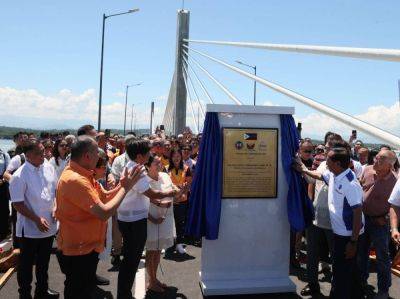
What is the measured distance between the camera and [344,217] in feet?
13.7

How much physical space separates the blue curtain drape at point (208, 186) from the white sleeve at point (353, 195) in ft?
4.46

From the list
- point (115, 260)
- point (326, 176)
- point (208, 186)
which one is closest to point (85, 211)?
point (208, 186)

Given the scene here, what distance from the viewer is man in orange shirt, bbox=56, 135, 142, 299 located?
3.21 meters

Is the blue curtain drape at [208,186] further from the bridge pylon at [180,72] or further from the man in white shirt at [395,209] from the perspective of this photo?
the bridge pylon at [180,72]

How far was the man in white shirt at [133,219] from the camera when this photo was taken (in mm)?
4219

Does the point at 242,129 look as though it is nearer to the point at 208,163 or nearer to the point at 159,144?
the point at 208,163

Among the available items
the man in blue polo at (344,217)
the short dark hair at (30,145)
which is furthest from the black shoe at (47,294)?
the man in blue polo at (344,217)

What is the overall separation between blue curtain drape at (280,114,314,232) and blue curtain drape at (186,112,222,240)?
0.79 meters

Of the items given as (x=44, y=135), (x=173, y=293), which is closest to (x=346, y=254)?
(x=173, y=293)

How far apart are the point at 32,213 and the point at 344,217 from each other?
3140 millimetres

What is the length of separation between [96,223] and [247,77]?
2.96 metres

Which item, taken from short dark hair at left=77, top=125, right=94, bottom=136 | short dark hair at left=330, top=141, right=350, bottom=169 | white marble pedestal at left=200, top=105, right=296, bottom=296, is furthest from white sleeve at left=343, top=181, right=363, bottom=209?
short dark hair at left=77, top=125, right=94, bottom=136

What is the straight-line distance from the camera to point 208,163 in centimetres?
464

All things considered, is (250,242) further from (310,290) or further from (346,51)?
(346,51)
